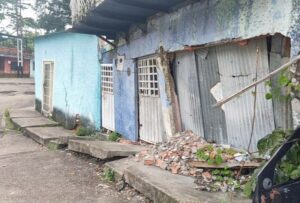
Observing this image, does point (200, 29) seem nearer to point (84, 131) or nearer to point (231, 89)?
point (231, 89)

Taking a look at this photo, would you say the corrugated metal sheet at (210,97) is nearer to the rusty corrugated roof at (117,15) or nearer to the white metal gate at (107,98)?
Answer: the rusty corrugated roof at (117,15)

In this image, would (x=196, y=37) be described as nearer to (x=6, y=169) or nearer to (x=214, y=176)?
(x=214, y=176)

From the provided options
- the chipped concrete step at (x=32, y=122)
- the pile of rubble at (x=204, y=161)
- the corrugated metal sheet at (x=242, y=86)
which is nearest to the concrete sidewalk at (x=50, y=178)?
the pile of rubble at (x=204, y=161)

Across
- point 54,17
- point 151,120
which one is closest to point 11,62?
point 54,17

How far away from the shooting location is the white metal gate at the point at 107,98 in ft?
30.7

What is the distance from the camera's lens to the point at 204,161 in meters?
5.03

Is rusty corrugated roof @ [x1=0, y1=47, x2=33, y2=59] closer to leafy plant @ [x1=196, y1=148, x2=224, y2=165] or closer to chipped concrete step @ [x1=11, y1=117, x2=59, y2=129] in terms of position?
chipped concrete step @ [x1=11, y1=117, x2=59, y2=129]

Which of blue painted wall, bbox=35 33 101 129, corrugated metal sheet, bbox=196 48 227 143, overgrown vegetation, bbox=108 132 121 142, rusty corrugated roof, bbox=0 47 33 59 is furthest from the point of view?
rusty corrugated roof, bbox=0 47 33 59

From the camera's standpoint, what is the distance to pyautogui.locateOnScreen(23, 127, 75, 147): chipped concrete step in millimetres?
8945

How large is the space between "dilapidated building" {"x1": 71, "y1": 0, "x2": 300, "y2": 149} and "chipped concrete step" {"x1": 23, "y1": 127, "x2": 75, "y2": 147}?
50.5 inches

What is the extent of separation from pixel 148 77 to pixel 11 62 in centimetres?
3314

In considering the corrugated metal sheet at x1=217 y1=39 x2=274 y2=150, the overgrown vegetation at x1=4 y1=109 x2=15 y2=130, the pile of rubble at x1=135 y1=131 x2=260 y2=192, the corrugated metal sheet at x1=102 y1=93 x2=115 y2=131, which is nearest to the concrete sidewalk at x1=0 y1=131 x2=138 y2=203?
the pile of rubble at x1=135 y1=131 x2=260 y2=192

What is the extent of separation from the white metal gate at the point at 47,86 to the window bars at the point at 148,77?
19.6ft

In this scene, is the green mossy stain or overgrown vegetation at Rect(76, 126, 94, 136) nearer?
the green mossy stain
